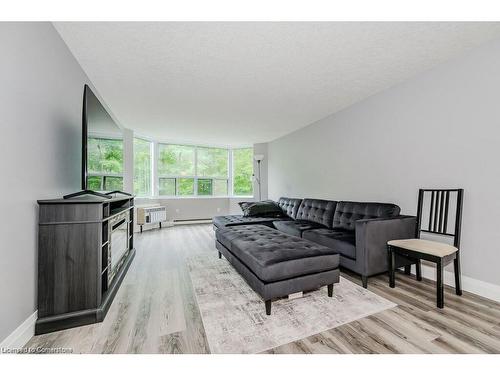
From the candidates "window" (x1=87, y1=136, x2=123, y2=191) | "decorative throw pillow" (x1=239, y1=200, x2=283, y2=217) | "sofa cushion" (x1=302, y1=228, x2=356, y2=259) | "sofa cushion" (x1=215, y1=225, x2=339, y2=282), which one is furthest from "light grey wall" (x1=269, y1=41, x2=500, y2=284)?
"window" (x1=87, y1=136, x2=123, y2=191)

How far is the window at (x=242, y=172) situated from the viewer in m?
6.96

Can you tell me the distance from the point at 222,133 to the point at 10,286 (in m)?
4.54

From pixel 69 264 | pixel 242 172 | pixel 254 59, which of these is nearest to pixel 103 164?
pixel 69 264

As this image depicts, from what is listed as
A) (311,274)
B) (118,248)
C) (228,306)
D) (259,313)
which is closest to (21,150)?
(118,248)

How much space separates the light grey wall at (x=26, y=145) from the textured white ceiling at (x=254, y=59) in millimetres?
390

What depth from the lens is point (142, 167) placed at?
568 centimetres

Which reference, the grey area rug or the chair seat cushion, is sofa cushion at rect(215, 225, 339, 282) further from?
the chair seat cushion

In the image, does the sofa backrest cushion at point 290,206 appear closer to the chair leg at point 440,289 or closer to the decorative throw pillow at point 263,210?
the decorative throw pillow at point 263,210

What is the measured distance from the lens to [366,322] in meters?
1.64

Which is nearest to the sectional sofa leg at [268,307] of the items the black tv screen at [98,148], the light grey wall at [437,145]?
the black tv screen at [98,148]

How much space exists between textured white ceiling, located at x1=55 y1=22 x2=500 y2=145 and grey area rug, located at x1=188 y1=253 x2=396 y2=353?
239cm

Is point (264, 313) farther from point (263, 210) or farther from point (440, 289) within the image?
point (263, 210)

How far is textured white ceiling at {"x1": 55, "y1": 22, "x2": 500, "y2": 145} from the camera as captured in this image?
1790 mm

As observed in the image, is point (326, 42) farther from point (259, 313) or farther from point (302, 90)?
point (259, 313)
